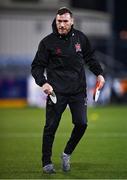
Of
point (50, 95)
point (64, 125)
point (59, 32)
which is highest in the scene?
point (59, 32)

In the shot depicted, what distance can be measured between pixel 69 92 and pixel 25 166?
4.68ft

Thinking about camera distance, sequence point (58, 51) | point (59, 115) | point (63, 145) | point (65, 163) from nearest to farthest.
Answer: point (58, 51) < point (59, 115) < point (65, 163) < point (63, 145)

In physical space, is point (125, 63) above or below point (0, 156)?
below

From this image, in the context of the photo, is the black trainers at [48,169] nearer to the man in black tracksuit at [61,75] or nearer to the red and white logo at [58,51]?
the man in black tracksuit at [61,75]

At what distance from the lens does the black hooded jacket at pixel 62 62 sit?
431 inches

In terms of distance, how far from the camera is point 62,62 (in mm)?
10992

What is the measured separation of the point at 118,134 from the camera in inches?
690

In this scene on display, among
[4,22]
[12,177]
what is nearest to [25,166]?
[12,177]

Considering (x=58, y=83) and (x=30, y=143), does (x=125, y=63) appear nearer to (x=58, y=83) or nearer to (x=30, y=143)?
(x=30, y=143)

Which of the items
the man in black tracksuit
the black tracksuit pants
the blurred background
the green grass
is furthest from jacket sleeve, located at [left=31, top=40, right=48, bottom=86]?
the blurred background

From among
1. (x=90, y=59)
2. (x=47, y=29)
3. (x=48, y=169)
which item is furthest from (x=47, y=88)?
(x=47, y=29)

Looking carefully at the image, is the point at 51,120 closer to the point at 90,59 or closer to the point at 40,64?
the point at 40,64

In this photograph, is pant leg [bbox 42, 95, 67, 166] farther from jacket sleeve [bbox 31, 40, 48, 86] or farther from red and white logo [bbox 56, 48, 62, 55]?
red and white logo [bbox 56, 48, 62, 55]

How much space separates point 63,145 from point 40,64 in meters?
4.27
